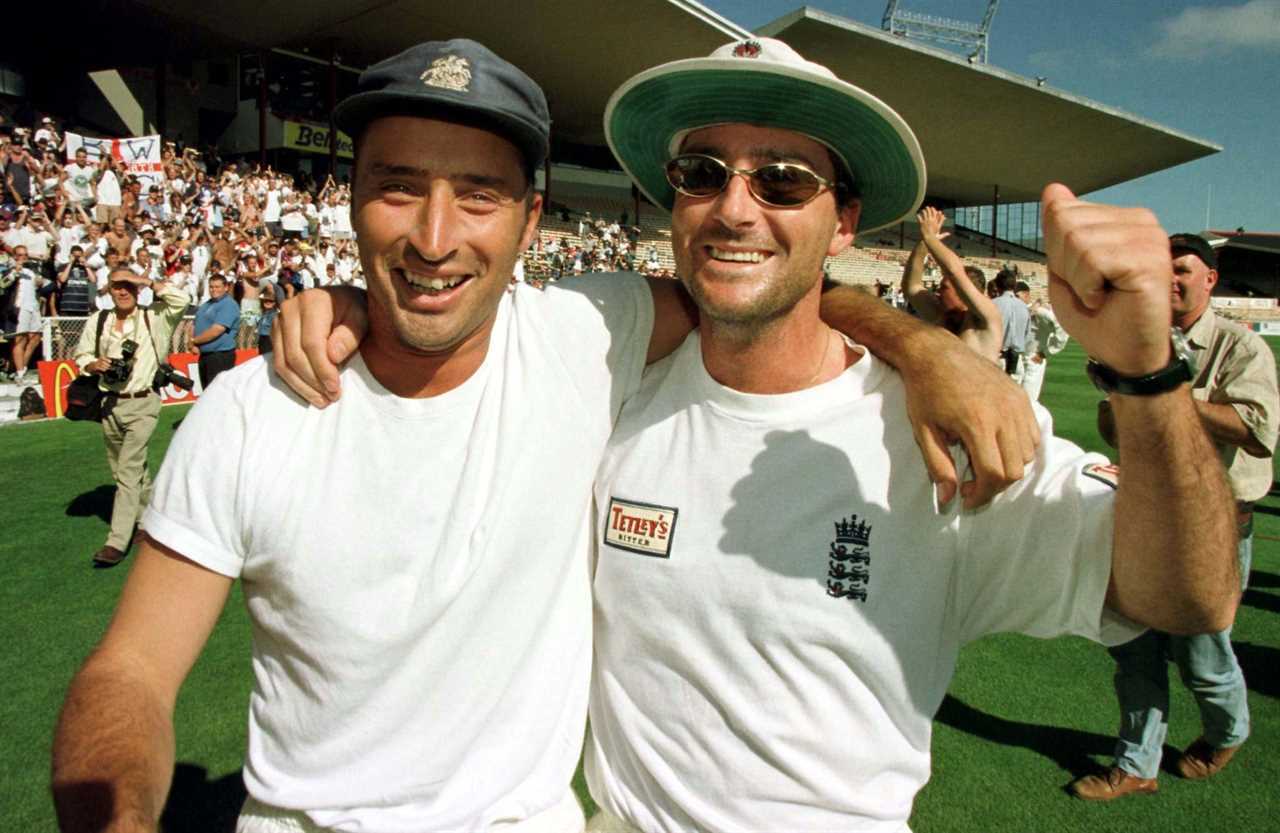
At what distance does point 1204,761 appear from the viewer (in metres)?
3.65

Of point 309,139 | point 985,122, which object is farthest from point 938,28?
point 309,139

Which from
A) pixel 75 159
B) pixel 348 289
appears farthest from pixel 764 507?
pixel 75 159

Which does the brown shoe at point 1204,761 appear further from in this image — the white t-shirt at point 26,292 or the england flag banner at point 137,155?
the england flag banner at point 137,155

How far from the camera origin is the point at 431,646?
170 centimetres

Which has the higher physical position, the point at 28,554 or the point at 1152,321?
the point at 1152,321

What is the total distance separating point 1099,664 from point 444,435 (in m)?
4.31

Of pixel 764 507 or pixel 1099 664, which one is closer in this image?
pixel 764 507

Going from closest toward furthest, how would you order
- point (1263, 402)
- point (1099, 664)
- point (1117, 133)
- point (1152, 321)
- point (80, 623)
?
point (1152, 321), point (1263, 402), point (1099, 664), point (80, 623), point (1117, 133)

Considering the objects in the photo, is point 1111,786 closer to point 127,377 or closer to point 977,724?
point 977,724

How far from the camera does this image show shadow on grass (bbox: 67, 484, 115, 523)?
7.29 meters

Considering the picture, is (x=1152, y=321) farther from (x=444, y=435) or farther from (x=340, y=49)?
(x=340, y=49)

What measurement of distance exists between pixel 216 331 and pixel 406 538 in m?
8.79

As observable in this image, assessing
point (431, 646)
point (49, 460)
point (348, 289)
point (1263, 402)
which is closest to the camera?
point (431, 646)

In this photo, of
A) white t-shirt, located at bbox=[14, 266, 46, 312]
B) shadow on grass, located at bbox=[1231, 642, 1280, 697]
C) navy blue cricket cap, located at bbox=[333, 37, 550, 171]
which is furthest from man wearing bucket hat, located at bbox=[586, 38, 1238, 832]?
white t-shirt, located at bbox=[14, 266, 46, 312]
